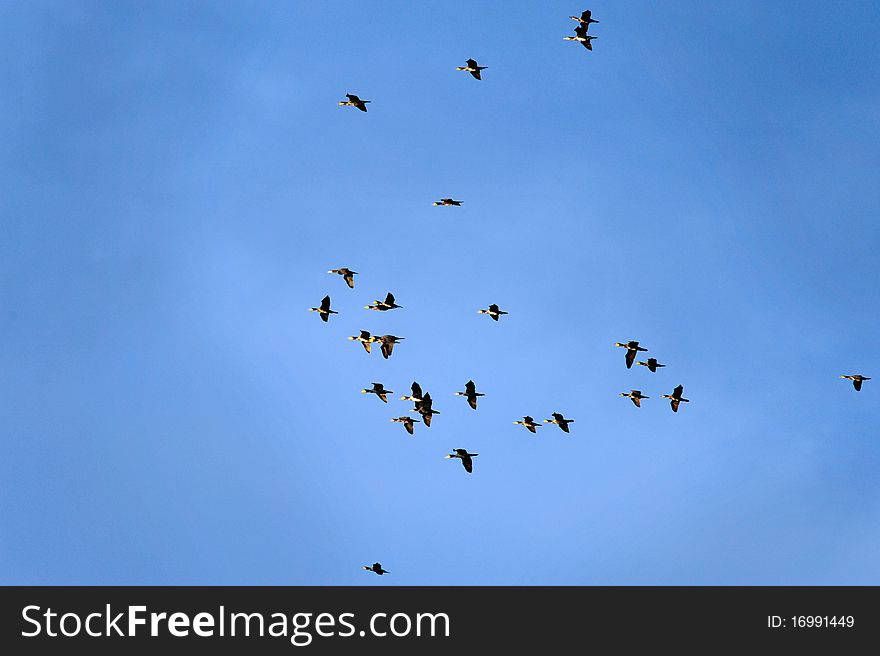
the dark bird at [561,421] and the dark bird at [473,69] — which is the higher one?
the dark bird at [473,69]

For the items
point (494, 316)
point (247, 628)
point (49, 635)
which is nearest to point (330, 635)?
point (247, 628)

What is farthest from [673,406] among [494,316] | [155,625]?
[155,625]

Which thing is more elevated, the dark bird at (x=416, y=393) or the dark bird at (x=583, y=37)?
the dark bird at (x=583, y=37)

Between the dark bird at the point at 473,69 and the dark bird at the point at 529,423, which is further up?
the dark bird at the point at 473,69

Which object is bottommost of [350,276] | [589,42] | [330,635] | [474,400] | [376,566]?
[330,635]

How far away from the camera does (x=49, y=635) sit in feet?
462

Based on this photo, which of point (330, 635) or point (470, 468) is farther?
point (470, 468)

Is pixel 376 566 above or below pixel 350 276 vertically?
below

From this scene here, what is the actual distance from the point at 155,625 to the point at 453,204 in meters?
59.5

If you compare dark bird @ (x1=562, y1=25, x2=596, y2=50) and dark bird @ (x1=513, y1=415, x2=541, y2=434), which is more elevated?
dark bird @ (x1=562, y1=25, x2=596, y2=50)

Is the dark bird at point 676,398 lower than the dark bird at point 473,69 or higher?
lower

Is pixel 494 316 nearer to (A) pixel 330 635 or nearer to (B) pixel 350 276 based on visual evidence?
(B) pixel 350 276

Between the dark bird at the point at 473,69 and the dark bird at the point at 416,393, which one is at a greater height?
the dark bird at the point at 473,69

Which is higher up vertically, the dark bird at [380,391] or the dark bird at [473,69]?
the dark bird at [473,69]
